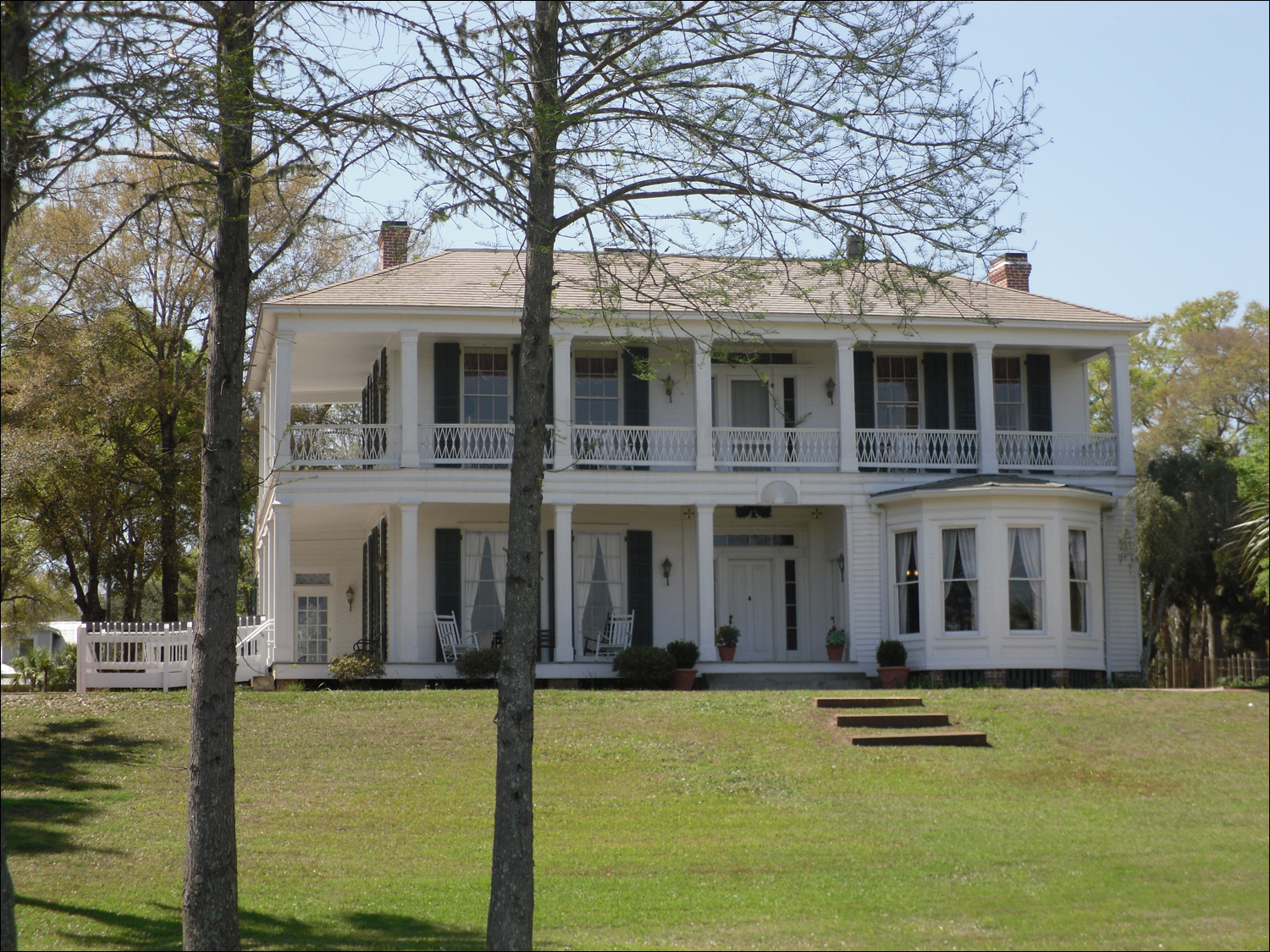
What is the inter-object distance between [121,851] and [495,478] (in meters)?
9.92

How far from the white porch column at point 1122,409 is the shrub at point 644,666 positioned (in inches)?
336

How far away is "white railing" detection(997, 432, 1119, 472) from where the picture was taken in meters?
22.7

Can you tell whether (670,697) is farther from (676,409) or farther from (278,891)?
(278,891)

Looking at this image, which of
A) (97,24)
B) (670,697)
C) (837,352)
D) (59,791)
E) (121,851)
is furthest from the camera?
(837,352)

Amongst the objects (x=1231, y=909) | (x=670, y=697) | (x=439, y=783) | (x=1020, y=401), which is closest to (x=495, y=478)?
(x=670, y=697)

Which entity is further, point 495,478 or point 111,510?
point 111,510

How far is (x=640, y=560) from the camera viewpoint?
72.9 feet

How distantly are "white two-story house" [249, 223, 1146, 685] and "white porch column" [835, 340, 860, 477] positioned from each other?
4 cm

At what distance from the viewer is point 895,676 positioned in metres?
20.8

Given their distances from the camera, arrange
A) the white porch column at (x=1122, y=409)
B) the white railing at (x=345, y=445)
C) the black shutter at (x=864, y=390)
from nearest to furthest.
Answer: the white railing at (x=345, y=445)
the white porch column at (x=1122, y=409)
the black shutter at (x=864, y=390)

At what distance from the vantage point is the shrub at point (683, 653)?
2052cm

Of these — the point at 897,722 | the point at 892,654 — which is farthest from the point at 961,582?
the point at 897,722

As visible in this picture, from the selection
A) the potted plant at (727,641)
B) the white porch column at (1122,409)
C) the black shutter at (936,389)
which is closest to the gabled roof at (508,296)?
the white porch column at (1122,409)

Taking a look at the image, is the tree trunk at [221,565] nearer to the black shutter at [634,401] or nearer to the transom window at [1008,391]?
the black shutter at [634,401]
